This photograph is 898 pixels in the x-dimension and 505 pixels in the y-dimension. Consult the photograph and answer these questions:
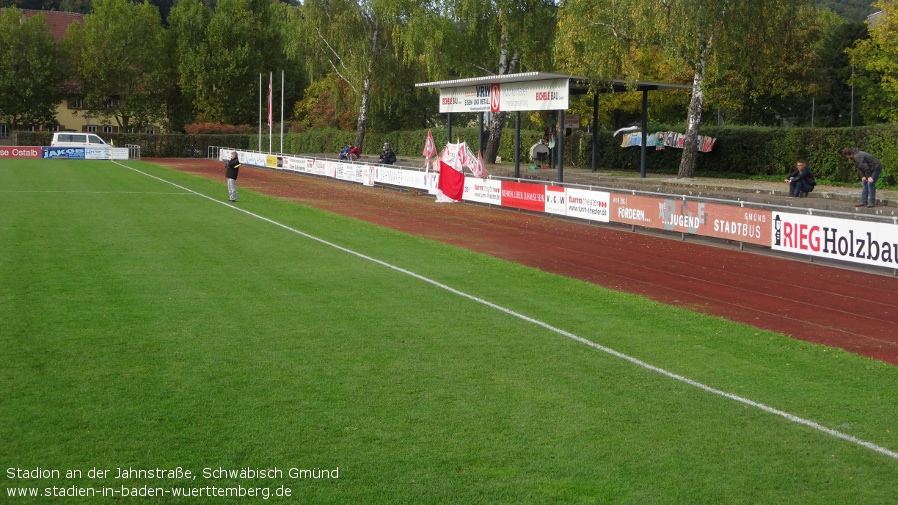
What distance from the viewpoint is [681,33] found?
Result: 32469 millimetres

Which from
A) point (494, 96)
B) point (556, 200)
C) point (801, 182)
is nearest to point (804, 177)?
point (801, 182)

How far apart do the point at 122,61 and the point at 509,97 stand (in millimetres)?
57733

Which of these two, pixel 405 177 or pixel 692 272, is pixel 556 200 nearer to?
pixel 692 272

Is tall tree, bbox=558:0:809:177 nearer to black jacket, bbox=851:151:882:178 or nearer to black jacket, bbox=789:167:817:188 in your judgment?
black jacket, bbox=789:167:817:188

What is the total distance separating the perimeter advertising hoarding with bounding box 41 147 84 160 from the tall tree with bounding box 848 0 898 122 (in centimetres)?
4952

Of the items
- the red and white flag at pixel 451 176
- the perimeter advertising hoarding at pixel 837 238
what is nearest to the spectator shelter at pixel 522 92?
the red and white flag at pixel 451 176

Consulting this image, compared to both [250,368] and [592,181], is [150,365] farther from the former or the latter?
[592,181]

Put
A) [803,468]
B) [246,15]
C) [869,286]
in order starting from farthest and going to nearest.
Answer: [246,15], [869,286], [803,468]

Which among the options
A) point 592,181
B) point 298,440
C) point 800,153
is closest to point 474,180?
point 592,181

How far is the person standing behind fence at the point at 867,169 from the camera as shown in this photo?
24.2 metres

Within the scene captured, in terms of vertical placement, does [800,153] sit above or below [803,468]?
above

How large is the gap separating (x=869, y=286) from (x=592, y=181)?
20.6m

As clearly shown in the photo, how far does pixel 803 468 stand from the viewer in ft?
23.6

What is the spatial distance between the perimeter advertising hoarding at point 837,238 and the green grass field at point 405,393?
601 cm
